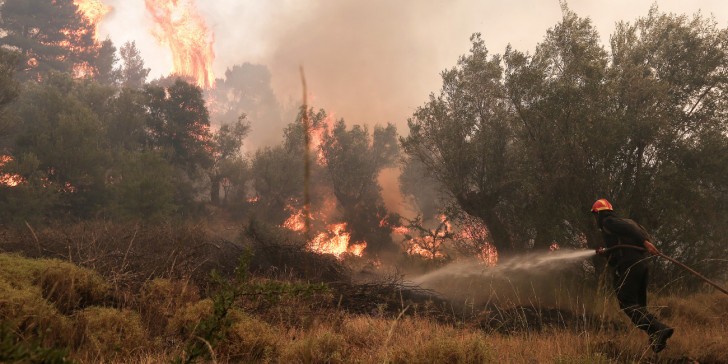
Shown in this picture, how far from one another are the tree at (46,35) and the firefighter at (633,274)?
53.3 meters

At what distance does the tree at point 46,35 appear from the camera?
4219 centimetres

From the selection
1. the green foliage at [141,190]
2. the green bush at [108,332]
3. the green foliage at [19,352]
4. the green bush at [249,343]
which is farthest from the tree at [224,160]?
the green foliage at [19,352]

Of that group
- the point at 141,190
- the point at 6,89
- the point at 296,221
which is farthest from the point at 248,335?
the point at 296,221

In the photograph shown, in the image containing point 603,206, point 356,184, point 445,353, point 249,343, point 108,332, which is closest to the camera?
point 445,353

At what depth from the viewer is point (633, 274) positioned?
20.4 feet

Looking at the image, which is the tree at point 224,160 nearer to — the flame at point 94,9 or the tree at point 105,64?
the tree at point 105,64

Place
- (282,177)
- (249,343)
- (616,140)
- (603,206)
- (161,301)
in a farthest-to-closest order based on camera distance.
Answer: (282,177), (616,140), (603,206), (161,301), (249,343)

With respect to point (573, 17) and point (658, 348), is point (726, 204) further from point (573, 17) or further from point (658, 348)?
point (658, 348)

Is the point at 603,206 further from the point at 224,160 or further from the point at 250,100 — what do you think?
the point at 250,100

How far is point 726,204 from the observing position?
1203 centimetres

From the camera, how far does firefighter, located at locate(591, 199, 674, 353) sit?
5.54 m

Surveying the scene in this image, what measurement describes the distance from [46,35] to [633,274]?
2445 inches

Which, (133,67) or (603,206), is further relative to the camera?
(133,67)

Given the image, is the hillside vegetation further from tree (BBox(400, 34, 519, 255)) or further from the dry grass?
tree (BBox(400, 34, 519, 255))
